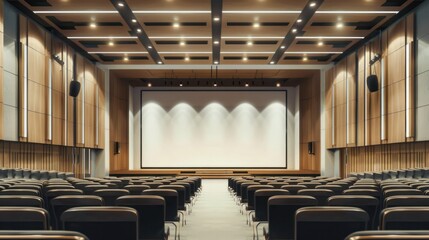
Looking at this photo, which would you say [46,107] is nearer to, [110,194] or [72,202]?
[110,194]

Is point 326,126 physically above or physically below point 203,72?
below

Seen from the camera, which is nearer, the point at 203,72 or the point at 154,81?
the point at 203,72

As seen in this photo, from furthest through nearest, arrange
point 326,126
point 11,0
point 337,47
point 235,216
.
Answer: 1. point 326,126
2. point 337,47
3. point 11,0
4. point 235,216

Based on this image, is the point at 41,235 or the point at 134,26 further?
the point at 134,26

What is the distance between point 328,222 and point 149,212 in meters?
2.14

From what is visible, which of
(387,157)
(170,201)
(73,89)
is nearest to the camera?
(170,201)

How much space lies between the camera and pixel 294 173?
81.4 ft

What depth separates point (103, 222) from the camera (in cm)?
320

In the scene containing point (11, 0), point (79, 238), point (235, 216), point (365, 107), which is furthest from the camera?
point (365, 107)

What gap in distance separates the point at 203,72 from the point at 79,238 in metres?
23.6

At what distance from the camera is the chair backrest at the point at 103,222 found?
3.13m

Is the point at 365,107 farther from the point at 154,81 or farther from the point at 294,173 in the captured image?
the point at 154,81

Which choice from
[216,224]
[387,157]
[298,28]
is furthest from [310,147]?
[216,224]

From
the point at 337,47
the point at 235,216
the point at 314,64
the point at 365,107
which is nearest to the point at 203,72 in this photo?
the point at 314,64
